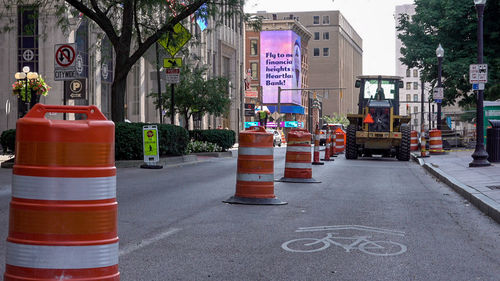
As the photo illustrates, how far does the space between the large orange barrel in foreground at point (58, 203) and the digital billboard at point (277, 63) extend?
365 feet

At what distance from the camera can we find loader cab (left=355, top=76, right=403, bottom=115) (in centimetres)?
2961

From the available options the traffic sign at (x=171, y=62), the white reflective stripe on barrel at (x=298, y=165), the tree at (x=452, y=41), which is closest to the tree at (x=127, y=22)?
the traffic sign at (x=171, y=62)

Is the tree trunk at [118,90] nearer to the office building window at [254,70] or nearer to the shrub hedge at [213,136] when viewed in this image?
the shrub hedge at [213,136]

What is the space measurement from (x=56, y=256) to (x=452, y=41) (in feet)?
132

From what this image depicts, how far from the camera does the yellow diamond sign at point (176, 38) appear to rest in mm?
23234

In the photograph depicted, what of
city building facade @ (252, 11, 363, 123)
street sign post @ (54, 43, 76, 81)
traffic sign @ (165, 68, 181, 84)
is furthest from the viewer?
city building facade @ (252, 11, 363, 123)

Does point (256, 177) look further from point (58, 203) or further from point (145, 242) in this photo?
point (58, 203)

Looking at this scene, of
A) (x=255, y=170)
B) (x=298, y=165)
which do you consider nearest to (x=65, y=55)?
(x=298, y=165)

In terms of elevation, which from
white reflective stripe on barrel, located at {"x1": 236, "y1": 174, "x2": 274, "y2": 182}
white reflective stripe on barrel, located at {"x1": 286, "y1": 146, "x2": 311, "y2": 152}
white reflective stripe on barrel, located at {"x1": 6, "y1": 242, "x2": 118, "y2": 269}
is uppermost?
white reflective stripe on barrel, located at {"x1": 286, "y1": 146, "x2": 311, "y2": 152}

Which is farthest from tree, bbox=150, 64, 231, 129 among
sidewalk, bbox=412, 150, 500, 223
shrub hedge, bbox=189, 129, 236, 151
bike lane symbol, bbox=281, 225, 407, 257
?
bike lane symbol, bbox=281, 225, 407, 257

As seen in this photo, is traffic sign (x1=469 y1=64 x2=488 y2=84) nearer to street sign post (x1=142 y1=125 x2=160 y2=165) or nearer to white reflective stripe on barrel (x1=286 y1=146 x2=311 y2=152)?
white reflective stripe on barrel (x1=286 y1=146 x2=311 y2=152)

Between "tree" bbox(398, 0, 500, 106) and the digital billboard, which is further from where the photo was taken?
the digital billboard

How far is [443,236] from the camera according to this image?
792 cm

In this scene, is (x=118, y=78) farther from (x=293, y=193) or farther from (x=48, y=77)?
(x=48, y=77)
